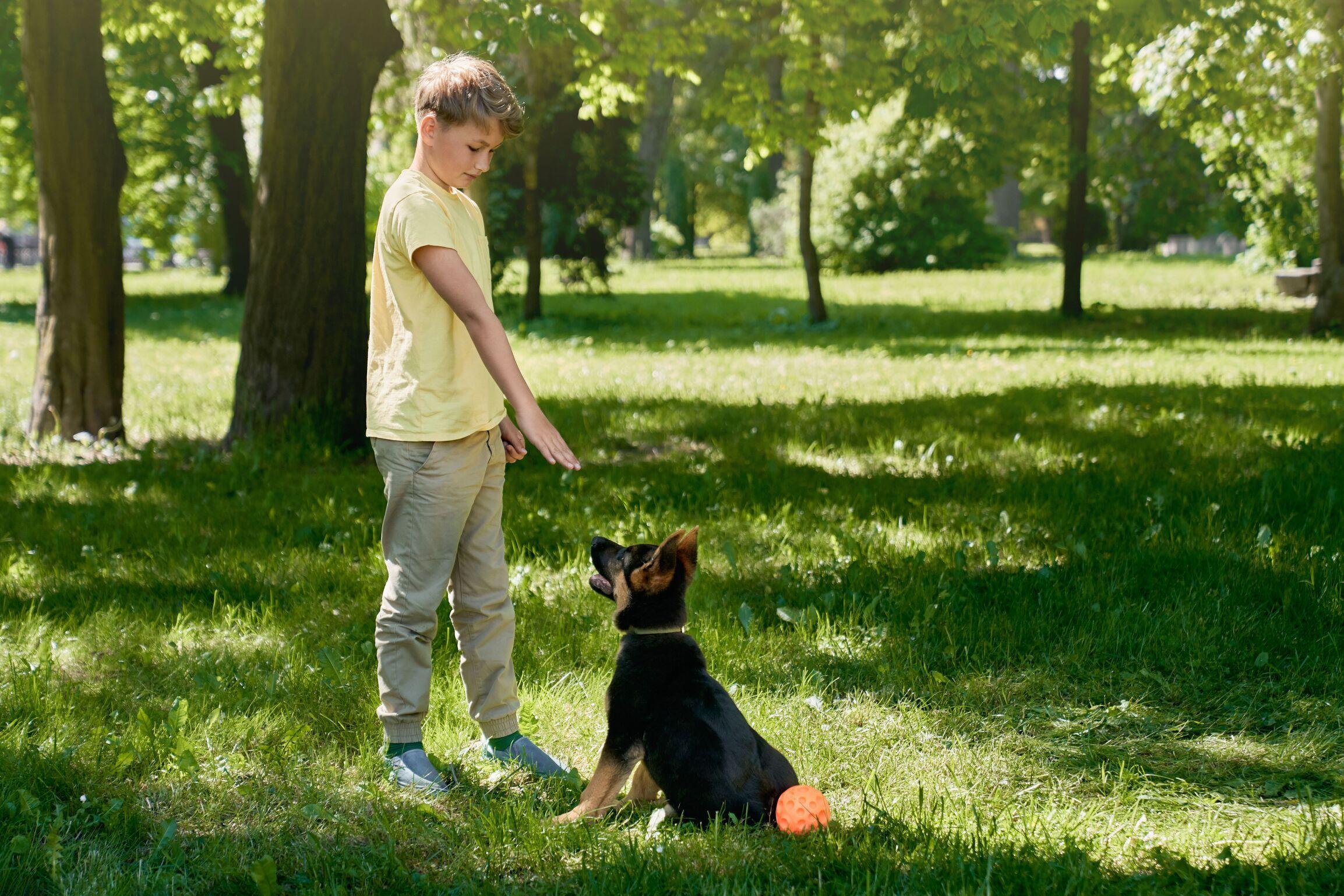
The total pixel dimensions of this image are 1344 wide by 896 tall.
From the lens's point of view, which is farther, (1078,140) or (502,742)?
(1078,140)

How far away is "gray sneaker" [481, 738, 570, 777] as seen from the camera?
348 centimetres

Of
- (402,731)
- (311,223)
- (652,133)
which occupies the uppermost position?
(652,133)

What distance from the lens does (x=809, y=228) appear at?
16.7m

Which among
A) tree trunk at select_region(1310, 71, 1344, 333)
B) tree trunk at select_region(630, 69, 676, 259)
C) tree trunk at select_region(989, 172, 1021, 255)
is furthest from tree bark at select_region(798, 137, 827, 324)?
tree trunk at select_region(989, 172, 1021, 255)

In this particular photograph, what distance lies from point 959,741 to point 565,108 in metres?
16.5

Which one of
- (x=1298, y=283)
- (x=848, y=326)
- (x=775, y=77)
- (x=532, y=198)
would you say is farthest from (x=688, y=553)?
(x=1298, y=283)

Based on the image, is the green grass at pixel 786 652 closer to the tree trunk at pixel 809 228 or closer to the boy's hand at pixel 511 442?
the boy's hand at pixel 511 442

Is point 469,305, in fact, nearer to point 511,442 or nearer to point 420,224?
point 420,224

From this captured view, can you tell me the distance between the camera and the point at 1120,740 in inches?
147

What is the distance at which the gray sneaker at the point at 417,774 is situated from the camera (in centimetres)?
337

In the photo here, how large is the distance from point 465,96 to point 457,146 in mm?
158

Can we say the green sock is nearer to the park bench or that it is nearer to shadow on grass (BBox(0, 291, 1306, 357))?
shadow on grass (BBox(0, 291, 1306, 357))

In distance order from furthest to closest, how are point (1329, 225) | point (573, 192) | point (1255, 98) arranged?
point (573, 192), point (1255, 98), point (1329, 225)

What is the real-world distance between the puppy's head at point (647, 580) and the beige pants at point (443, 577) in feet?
1.56
